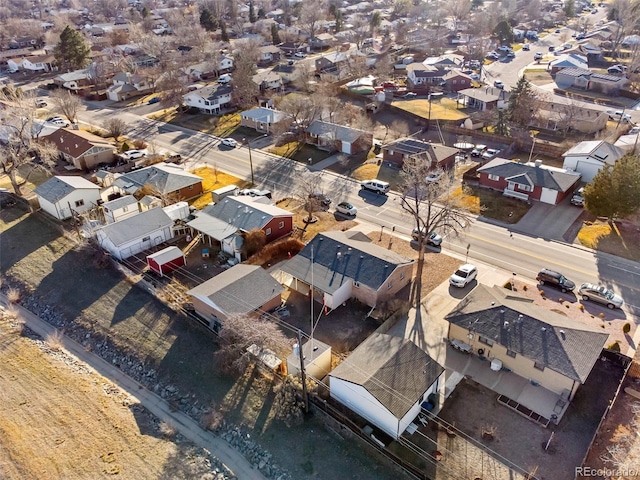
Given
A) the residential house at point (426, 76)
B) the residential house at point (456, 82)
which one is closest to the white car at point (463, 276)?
the residential house at point (456, 82)

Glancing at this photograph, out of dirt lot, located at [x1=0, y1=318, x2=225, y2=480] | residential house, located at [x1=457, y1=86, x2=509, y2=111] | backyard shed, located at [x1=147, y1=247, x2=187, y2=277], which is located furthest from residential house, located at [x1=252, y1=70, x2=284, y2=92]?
dirt lot, located at [x1=0, y1=318, x2=225, y2=480]

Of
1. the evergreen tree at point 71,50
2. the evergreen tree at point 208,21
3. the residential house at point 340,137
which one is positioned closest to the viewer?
the residential house at point 340,137

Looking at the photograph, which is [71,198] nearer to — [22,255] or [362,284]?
[22,255]

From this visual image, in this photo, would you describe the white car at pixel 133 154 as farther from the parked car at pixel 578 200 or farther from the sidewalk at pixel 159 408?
the parked car at pixel 578 200

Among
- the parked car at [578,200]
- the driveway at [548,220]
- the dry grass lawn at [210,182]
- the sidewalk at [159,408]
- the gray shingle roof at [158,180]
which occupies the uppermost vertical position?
the gray shingle roof at [158,180]

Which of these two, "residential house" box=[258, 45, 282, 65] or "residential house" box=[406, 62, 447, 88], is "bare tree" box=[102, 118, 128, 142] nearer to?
"residential house" box=[258, 45, 282, 65]

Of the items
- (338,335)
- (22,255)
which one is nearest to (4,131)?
(22,255)
